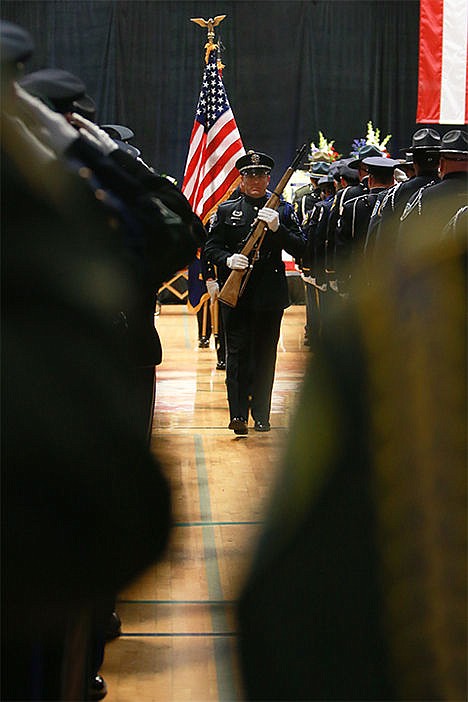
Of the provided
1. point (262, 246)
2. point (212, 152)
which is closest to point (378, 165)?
point (212, 152)

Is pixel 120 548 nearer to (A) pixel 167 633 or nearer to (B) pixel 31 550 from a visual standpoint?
(B) pixel 31 550

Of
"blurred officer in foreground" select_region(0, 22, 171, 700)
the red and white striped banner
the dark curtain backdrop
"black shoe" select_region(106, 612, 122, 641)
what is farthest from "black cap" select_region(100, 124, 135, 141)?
the dark curtain backdrop

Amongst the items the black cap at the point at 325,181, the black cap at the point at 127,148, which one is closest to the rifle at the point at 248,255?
the black cap at the point at 127,148

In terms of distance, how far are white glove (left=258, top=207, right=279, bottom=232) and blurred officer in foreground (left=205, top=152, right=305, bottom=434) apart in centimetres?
9

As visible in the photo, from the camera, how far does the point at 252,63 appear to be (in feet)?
59.3

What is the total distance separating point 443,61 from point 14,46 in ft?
49.7

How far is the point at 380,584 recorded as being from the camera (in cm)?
74

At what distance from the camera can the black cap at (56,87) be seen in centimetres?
162

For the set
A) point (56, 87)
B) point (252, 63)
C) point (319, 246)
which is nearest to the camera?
point (56, 87)

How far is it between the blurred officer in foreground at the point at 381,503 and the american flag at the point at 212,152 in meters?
7.61

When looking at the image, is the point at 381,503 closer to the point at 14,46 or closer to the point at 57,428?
the point at 57,428

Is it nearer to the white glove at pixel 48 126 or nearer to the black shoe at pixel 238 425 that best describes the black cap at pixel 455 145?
the black shoe at pixel 238 425

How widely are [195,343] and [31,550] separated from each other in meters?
10.1

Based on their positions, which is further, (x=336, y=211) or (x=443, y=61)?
(x=443, y=61)
